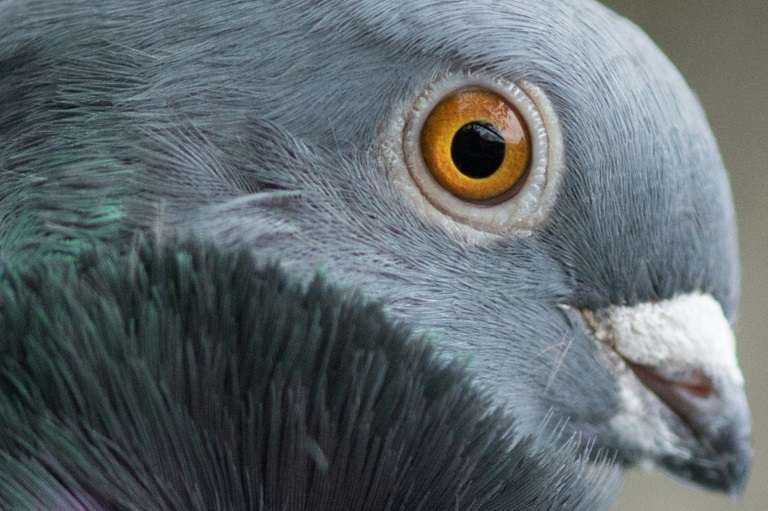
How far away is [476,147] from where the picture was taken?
50.6 inches

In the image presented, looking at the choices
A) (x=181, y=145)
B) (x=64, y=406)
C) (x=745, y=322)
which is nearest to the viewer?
(x=64, y=406)

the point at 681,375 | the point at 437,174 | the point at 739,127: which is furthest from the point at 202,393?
the point at 739,127

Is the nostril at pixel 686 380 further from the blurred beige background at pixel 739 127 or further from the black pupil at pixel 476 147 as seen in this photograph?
the blurred beige background at pixel 739 127

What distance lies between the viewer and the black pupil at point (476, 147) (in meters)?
1.28

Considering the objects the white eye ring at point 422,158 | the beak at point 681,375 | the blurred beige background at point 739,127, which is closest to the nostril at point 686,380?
the beak at point 681,375

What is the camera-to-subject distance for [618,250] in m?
1.33

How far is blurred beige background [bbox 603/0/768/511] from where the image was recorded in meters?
4.16

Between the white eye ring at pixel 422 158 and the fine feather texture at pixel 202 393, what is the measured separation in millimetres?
186

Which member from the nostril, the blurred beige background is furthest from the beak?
the blurred beige background

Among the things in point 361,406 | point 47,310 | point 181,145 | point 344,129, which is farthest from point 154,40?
point 361,406

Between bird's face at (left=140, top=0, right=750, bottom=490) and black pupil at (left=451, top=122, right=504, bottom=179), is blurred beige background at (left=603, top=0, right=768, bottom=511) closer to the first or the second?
bird's face at (left=140, top=0, right=750, bottom=490)

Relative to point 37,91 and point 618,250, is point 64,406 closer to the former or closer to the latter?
point 37,91

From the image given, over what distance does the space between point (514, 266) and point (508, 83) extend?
0.71ft

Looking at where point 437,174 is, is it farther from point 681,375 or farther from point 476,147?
point 681,375
